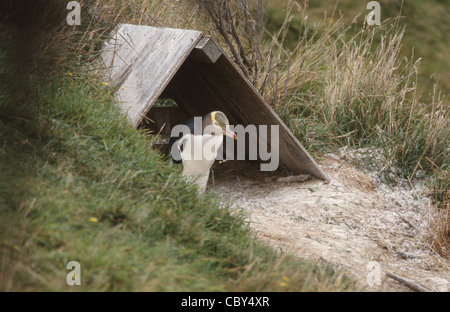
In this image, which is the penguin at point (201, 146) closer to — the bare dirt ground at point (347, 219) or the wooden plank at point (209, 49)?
the bare dirt ground at point (347, 219)

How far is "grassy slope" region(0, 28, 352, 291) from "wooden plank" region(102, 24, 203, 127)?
361mm

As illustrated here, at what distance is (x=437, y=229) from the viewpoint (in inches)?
189

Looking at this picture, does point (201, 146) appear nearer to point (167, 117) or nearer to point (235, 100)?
point (235, 100)

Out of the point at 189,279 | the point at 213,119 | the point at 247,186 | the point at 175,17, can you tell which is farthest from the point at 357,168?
the point at 189,279

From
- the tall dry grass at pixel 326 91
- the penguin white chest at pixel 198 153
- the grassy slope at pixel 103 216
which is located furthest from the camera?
the tall dry grass at pixel 326 91

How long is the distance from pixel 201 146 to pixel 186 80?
1.45 metres

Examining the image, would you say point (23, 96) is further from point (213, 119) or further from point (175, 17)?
point (175, 17)

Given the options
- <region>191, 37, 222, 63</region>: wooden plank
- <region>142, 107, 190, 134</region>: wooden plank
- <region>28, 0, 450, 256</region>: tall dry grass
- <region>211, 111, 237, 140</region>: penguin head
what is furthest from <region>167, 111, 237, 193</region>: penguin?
<region>142, 107, 190, 134</region>: wooden plank

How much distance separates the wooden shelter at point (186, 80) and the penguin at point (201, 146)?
419 millimetres

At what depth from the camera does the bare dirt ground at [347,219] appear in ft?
13.5

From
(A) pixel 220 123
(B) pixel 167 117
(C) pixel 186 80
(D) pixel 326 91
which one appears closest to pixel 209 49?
(A) pixel 220 123

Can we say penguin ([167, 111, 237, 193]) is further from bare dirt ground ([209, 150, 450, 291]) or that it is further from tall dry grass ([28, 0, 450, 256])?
tall dry grass ([28, 0, 450, 256])

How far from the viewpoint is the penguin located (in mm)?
4676

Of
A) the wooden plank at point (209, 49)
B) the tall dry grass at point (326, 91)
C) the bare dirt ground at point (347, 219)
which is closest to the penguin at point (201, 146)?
the bare dirt ground at point (347, 219)
